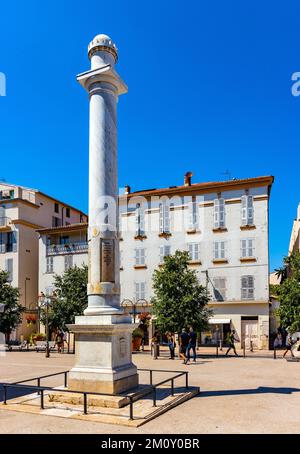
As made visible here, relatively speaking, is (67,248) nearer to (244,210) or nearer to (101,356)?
(244,210)

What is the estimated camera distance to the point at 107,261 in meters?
11.4

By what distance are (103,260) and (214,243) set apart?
78.0 ft

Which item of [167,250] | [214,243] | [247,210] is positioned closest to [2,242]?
[167,250]

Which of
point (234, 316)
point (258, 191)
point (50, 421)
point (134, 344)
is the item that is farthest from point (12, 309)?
point (50, 421)

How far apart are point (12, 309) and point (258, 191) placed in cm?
2023

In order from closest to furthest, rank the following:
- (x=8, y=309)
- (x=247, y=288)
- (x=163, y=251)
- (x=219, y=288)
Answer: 1. (x=8, y=309)
2. (x=247, y=288)
3. (x=219, y=288)
4. (x=163, y=251)

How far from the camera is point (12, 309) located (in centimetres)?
3275

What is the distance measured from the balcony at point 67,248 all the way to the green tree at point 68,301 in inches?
402

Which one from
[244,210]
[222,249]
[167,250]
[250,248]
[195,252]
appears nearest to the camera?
[250,248]

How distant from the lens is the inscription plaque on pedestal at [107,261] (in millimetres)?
11305

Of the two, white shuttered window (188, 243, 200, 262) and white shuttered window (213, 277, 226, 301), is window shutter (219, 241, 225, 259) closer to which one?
white shuttered window (213, 277, 226, 301)

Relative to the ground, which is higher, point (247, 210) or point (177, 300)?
point (247, 210)

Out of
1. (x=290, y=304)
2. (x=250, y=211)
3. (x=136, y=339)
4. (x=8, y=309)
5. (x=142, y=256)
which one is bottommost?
(x=136, y=339)

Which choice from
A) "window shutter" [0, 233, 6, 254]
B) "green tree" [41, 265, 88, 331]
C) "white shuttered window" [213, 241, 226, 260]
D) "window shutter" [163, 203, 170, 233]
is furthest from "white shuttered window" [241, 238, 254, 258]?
"window shutter" [0, 233, 6, 254]
